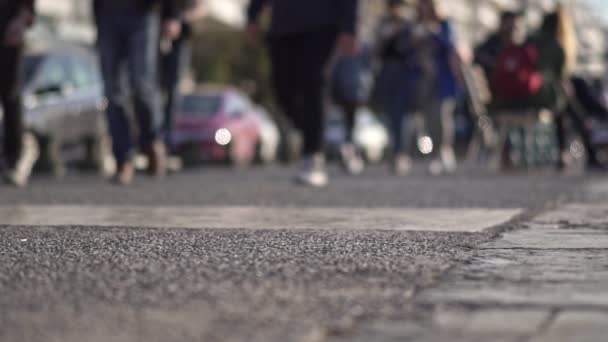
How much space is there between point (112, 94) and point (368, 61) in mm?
4248

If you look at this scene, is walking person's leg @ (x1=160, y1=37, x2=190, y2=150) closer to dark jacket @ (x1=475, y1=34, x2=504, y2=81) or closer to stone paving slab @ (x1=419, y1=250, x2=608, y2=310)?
dark jacket @ (x1=475, y1=34, x2=504, y2=81)

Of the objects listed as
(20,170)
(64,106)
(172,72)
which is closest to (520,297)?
(20,170)

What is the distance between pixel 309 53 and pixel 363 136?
1313 cm

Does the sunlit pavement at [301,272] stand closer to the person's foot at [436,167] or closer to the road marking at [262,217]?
the road marking at [262,217]

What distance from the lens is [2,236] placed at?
461cm

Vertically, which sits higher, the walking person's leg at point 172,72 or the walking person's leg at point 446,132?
the walking person's leg at point 172,72

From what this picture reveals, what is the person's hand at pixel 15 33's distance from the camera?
808cm

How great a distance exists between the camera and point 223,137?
15.6 m

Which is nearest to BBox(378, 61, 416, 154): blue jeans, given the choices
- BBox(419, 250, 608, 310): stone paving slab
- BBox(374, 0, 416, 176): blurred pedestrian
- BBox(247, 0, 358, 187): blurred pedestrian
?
BBox(374, 0, 416, 176): blurred pedestrian

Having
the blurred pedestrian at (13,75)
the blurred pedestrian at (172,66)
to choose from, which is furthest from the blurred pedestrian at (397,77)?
the blurred pedestrian at (13,75)

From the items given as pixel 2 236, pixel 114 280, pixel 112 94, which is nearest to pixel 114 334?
pixel 114 280

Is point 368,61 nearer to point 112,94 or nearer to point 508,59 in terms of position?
point 508,59

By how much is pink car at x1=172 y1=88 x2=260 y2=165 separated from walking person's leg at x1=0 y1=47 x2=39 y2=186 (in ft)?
22.5

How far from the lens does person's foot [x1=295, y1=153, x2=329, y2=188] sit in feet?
28.6
